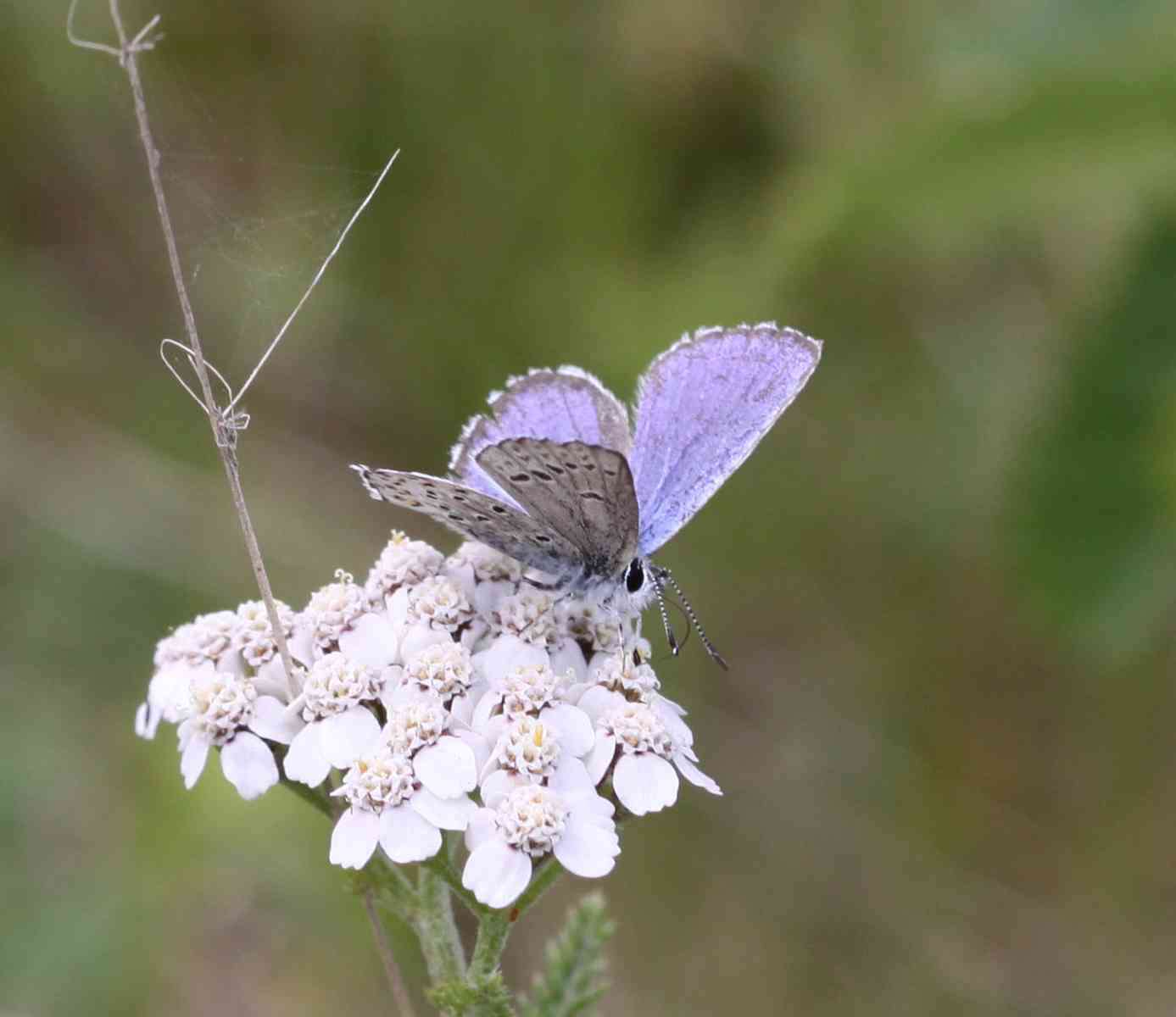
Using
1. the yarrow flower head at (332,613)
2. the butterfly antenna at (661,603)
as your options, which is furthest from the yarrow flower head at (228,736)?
the butterfly antenna at (661,603)

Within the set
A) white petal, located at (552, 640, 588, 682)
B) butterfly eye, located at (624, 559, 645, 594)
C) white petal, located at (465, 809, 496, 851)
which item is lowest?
white petal, located at (465, 809, 496, 851)

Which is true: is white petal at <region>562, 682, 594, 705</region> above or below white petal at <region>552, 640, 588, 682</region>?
below

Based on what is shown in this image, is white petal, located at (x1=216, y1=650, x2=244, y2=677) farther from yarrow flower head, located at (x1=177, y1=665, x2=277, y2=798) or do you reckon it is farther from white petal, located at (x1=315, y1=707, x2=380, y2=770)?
white petal, located at (x1=315, y1=707, x2=380, y2=770)

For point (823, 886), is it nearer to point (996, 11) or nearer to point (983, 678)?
point (983, 678)

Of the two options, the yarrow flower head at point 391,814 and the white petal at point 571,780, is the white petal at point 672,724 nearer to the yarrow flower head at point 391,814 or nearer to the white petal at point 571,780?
the white petal at point 571,780

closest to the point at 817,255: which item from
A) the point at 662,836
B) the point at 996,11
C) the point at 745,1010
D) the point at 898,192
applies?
the point at 898,192

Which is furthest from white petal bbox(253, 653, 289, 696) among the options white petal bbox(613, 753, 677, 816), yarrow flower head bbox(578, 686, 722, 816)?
white petal bbox(613, 753, 677, 816)

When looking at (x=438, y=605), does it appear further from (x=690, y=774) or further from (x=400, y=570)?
(x=690, y=774)
